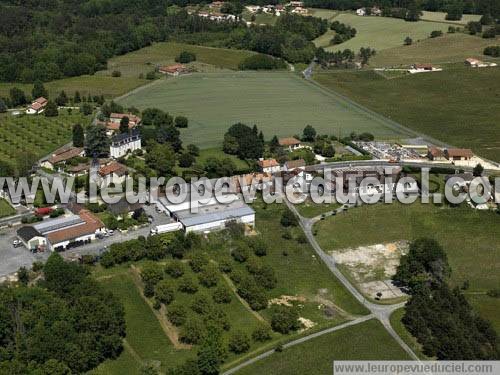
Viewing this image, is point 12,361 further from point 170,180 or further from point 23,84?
point 23,84

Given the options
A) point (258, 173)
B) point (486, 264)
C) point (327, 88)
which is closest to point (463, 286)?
point (486, 264)

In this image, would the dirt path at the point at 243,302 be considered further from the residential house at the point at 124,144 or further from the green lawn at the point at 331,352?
the residential house at the point at 124,144

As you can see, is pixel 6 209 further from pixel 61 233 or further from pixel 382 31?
pixel 382 31

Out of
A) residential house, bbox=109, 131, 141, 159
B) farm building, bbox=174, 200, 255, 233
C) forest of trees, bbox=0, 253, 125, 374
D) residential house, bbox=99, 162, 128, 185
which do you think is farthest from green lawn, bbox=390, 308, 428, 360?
residential house, bbox=109, 131, 141, 159

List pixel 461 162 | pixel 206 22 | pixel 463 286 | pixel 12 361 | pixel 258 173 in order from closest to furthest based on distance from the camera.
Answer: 1. pixel 12 361
2. pixel 463 286
3. pixel 258 173
4. pixel 461 162
5. pixel 206 22

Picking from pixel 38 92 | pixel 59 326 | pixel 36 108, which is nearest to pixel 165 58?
pixel 38 92

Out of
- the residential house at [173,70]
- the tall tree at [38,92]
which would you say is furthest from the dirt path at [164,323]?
the residential house at [173,70]
